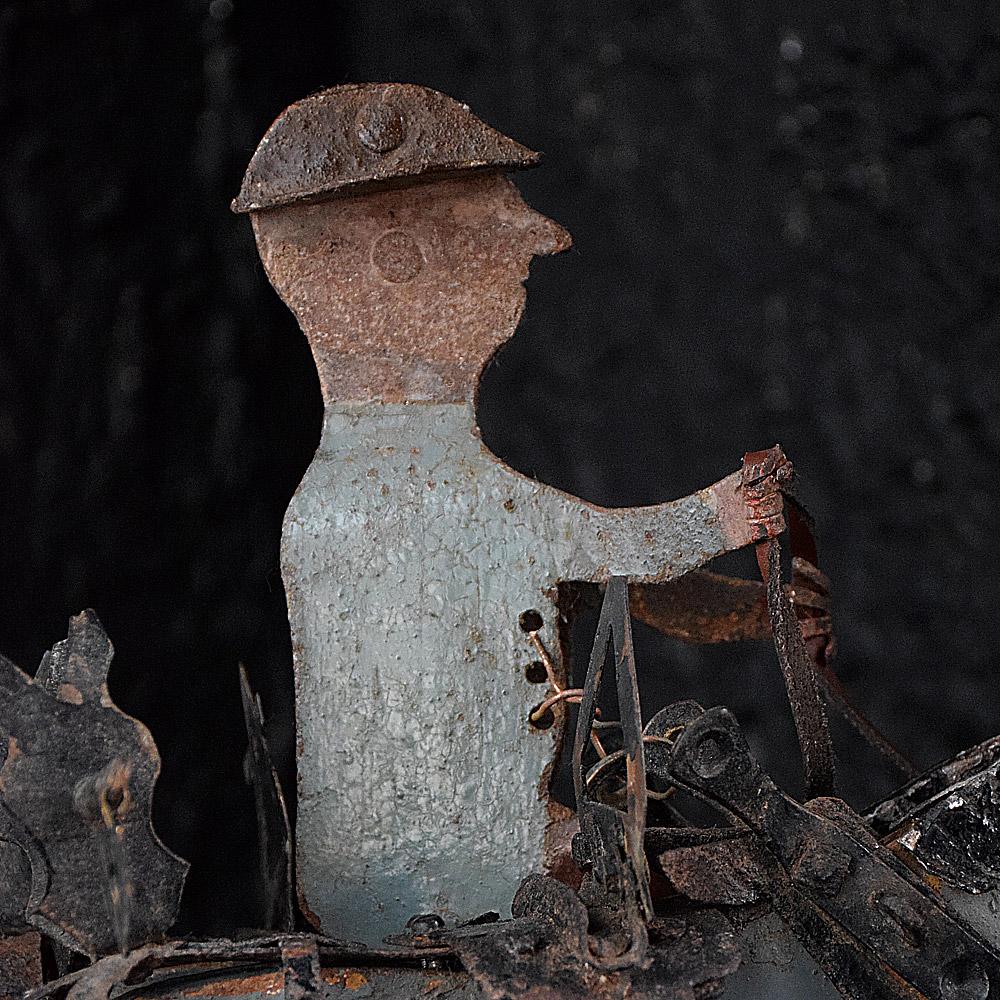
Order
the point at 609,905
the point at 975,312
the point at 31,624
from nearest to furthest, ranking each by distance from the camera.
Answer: the point at 609,905 → the point at 31,624 → the point at 975,312

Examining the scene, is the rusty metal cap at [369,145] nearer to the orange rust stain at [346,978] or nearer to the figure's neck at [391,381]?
the figure's neck at [391,381]

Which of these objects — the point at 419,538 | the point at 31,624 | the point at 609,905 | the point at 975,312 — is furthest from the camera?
the point at 975,312

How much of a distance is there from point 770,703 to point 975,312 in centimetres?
41

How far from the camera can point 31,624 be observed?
47.6 inches

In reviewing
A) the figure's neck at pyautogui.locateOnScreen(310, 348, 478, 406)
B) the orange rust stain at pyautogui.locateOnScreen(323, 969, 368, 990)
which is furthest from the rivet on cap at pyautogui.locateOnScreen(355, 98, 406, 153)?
the orange rust stain at pyautogui.locateOnScreen(323, 969, 368, 990)

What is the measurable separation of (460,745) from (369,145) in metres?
0.35

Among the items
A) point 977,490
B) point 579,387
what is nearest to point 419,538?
point 579,387

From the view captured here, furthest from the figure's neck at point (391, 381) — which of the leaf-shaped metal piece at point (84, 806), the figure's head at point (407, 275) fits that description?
the leaf-shaped metal piece at point (84, 806)

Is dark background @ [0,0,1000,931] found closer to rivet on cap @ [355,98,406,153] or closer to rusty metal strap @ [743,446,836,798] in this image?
rivet on cap @ [355,98,406,153]

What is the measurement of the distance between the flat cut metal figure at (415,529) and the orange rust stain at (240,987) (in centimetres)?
15

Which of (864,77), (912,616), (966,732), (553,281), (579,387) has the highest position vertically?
(864,77)

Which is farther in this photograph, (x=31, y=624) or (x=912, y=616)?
(x=912, y=616)

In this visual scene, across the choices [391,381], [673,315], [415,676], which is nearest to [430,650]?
[415,676]

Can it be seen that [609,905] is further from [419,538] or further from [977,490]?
[977,490]
